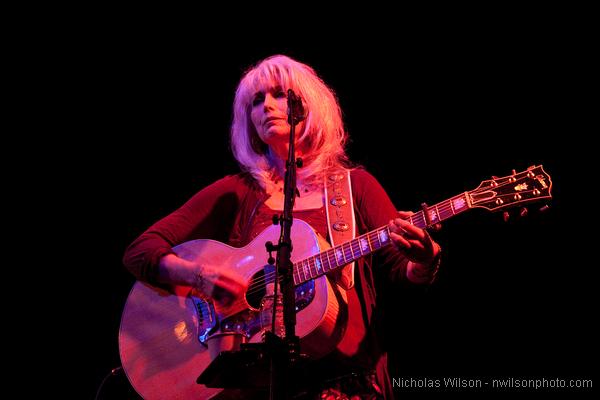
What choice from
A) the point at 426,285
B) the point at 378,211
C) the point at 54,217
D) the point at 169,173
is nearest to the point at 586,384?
the point at 426,285

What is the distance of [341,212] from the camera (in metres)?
2.95

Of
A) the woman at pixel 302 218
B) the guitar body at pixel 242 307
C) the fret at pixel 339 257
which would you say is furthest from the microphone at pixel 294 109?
the fret at pixel 339 257

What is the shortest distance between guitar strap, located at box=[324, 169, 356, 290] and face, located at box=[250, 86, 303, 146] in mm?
411

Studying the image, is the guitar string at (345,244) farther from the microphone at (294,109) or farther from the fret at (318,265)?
the microphone at (294,109)

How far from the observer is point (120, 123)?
4.55 metres

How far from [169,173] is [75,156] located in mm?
778

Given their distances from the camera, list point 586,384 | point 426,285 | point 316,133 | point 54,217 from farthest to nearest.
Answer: point 54,217 < point 316,133 < point 586,384 < point 426,285

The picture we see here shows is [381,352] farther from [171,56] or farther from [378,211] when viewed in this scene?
[171,56]

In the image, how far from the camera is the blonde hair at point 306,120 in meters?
3.42

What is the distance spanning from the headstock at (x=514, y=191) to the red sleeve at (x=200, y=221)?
150cm

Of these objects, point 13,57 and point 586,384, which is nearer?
point 586,384

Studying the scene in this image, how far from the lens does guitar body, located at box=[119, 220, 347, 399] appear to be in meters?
2.46

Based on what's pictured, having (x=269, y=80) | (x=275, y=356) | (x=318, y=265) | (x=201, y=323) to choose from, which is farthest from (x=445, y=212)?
(x=269, y=80)

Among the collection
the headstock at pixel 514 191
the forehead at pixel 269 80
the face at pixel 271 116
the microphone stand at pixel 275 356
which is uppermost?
the forehead at pixel 269 80
